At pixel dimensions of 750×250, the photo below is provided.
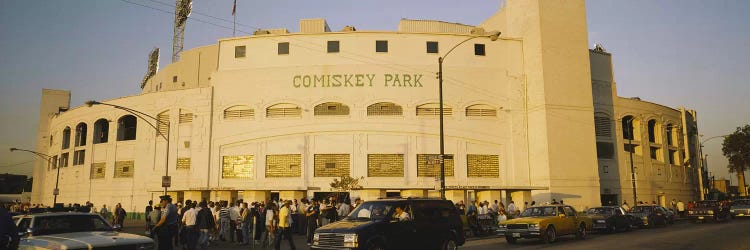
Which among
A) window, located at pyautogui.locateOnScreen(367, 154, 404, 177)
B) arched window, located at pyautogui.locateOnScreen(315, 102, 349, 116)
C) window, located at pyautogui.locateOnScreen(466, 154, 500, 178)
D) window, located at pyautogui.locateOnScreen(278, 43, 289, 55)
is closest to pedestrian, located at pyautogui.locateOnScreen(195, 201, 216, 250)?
window, located at pyautogui.locateOnScreen(367, 154, 404, 177)

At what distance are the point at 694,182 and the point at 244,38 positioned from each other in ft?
167

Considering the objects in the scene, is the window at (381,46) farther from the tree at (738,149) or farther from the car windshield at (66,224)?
the tree at (738,149)

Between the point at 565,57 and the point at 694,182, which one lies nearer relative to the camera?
the point at 565,57

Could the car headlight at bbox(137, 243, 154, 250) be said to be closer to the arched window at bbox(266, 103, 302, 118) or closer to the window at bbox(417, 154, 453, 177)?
the window at bbox(417, 154, 453, 177)

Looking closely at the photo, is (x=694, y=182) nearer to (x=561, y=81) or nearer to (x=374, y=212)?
(x=561, y=81)

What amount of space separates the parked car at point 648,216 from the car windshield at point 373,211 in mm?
21128

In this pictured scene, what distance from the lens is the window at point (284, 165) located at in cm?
4216

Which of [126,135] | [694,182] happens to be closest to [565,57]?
[694,182]

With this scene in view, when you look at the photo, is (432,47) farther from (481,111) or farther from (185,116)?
(185,116)

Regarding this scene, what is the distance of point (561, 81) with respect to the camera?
4491 cm

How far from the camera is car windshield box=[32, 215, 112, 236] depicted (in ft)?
37.1

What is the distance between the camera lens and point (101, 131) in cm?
5356

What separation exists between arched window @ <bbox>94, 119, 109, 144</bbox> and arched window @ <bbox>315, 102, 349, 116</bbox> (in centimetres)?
2468

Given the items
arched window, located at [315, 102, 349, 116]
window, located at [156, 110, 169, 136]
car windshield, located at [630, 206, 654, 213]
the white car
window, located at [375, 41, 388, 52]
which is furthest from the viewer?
window, located at [156, 110, 169, 136]
